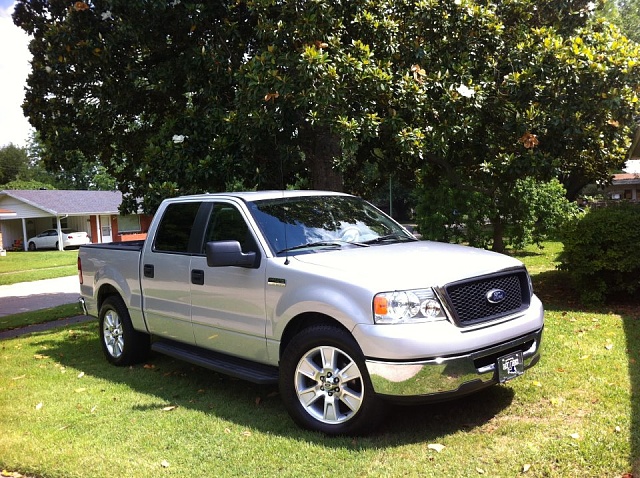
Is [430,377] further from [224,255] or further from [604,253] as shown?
[604,253]

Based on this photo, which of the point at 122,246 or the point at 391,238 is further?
the point at 122,246

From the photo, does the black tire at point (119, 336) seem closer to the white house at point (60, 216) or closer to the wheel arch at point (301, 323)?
the wheel arch at point (301, 323)

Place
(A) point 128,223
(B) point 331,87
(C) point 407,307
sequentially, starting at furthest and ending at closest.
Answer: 1. (A) point 128,223
2. (B) point 331,87
3. (C) point 407,307

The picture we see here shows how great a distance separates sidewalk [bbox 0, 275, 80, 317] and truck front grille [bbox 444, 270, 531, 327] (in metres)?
11.1

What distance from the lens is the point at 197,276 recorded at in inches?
216

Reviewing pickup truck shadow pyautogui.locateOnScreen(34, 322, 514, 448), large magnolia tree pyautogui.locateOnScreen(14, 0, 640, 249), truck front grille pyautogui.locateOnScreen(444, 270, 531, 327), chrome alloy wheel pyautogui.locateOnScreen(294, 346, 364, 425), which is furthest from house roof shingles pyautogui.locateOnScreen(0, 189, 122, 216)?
truck front grille pyautogui.locateOnScreen(444, 270, 531, 327)

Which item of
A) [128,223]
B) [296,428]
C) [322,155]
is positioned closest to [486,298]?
[296,428]

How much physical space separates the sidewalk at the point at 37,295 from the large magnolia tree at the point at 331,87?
412cm

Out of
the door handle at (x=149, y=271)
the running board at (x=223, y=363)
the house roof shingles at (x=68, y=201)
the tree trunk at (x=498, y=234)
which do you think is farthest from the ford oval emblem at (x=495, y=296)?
the house roof shingles at (x=68, y=201)

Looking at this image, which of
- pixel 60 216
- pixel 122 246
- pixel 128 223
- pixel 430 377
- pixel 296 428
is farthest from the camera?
pixel 128 223

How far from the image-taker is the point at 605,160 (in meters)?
10.4

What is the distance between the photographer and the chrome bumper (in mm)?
3932

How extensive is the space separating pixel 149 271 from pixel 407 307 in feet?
10.5

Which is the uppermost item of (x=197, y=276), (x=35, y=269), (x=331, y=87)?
(x=331, y=87)
